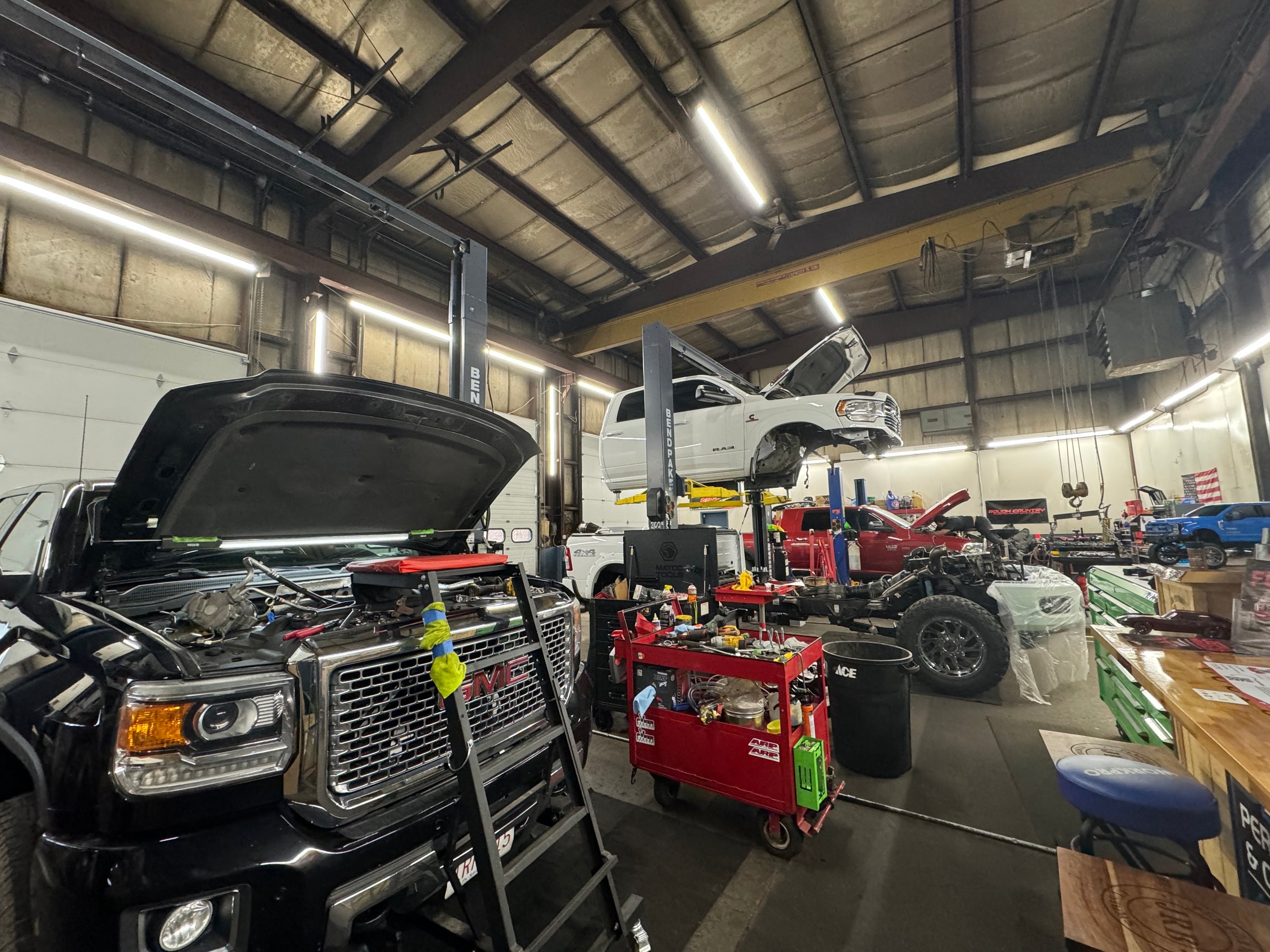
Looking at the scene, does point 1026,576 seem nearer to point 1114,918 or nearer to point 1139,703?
point 1139,703

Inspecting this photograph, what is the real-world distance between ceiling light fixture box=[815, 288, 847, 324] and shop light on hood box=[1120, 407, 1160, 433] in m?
5.65

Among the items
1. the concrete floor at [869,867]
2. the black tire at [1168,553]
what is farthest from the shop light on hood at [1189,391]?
the concrete floor at [869,867]

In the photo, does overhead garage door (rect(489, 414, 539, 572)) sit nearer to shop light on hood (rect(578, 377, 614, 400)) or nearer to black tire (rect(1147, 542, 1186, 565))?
shop light on hood (rect(578, 377, 614, 400))

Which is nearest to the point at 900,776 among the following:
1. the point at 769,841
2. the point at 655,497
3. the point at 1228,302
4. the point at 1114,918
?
the point at 769,841

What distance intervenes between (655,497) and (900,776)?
98.8 inches

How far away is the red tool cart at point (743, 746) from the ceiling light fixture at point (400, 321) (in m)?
5.90

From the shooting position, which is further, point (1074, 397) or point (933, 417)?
point (933, 417)

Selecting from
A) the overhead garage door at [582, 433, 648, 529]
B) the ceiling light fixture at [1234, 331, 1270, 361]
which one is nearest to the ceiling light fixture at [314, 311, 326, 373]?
the overhead garage door at [582, 433, 648, 529]

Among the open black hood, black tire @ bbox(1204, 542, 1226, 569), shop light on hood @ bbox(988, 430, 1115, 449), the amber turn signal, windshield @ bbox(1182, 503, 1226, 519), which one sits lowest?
the amber turn signal

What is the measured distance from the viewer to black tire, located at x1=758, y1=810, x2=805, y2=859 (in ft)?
6.50

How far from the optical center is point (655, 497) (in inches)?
168

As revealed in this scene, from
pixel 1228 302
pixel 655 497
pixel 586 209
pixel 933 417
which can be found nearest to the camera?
pixel 655 497

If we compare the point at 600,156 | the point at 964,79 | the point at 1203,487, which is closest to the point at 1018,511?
the point at 1203,487

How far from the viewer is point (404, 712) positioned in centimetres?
129
